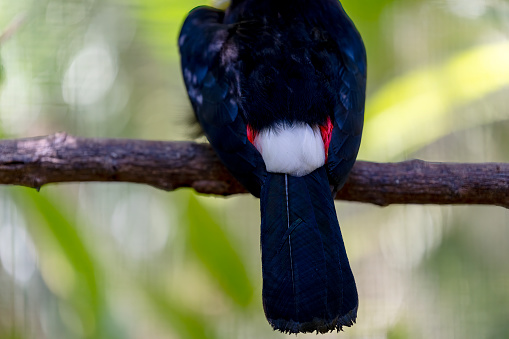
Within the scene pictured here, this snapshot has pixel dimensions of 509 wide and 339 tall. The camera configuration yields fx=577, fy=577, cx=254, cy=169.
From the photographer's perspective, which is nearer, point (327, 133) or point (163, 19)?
point (327, 133)

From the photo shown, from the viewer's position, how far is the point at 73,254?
7.02 ft

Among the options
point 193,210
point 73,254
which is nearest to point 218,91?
point 193,210

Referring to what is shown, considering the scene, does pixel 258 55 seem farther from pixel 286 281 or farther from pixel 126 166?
pixel 286 281

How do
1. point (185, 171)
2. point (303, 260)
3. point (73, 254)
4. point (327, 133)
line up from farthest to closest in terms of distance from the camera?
1. point (73, 254)
2. point (185, 171)
3. point (327, 133)
4. point (303, 260)

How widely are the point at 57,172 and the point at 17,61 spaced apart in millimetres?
1340

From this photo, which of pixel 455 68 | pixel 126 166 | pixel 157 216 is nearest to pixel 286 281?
pixel 126 166

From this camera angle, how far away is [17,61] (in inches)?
106

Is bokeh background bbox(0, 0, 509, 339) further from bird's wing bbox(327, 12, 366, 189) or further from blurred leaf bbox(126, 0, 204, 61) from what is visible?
bird's wing bbox(327, 12, 366, 189)

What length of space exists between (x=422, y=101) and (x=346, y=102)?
1077 mm

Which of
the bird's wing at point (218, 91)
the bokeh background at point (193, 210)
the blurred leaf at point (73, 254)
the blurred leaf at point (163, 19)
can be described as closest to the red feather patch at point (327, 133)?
the bird's wing at point (218, 91)

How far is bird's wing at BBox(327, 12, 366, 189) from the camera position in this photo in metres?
1.41

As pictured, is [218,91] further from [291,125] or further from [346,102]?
[346,102]

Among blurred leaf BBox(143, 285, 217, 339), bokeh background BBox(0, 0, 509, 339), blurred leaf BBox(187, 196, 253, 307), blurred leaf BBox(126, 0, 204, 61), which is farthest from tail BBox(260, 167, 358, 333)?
blurred leaf BBox(126, 0, 204, 61)

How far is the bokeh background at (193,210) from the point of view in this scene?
2215 mm
